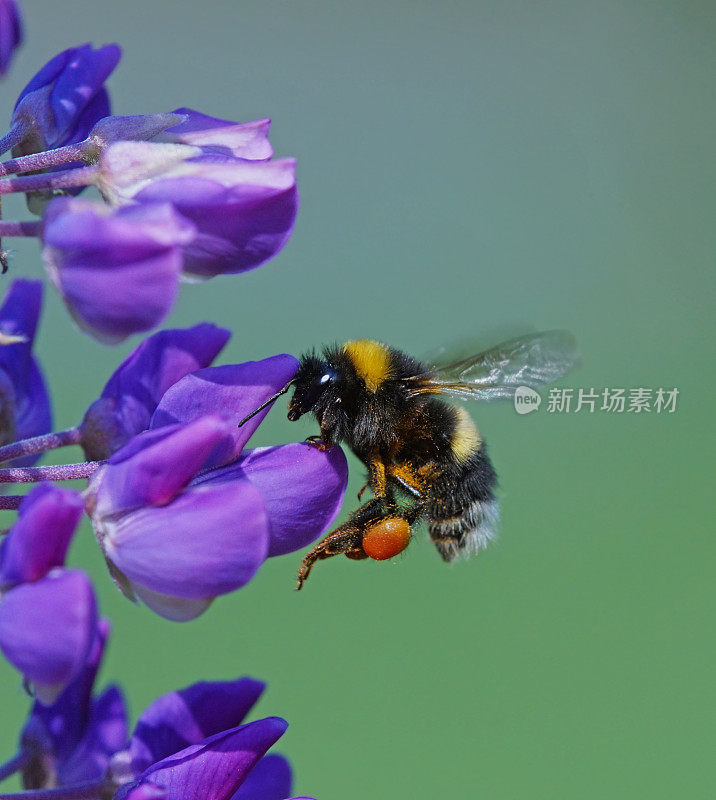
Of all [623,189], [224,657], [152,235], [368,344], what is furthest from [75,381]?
[152,235]

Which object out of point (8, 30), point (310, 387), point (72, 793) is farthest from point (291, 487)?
point (8, 30)

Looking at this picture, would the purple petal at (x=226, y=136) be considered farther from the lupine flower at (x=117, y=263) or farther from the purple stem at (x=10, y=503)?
the purple stem at (x=10, y=503)

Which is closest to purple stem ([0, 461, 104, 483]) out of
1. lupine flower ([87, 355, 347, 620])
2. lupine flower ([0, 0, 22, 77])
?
lupine flower ([87, 355, 347, 620])

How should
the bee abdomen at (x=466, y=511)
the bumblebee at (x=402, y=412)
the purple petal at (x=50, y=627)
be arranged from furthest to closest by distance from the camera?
the bee abdomen at (x=466, y=511), the bumblebee at (x=402, y=412), the purple petal at (x=50, y=627)

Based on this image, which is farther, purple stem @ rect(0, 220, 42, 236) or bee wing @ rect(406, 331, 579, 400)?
bee wing @ rect(406, 331, 579, 400)

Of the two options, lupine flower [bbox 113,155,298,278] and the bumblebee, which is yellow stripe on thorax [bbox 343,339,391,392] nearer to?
the bumblebee

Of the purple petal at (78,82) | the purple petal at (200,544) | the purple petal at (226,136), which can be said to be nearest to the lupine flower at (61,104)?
the purple petal at (78,82)

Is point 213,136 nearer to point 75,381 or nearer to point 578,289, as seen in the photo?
point 75,381
